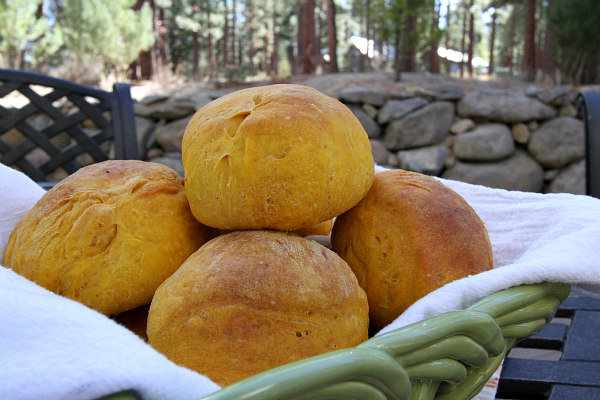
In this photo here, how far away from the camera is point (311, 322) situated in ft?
1.76

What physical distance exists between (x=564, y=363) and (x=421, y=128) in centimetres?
482

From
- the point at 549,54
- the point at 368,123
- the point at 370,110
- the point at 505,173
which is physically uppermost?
the point at 549,54

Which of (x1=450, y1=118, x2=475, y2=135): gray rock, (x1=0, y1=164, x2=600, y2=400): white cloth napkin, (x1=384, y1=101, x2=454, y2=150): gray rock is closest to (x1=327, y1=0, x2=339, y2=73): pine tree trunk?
(x1=384, y1=101, x2=454, y2=150): gray rock

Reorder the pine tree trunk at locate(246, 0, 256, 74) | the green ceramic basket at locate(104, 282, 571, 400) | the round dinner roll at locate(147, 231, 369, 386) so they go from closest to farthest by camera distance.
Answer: the green ceramic basket at locate(104, 282, 571, 400) < the round dinner roll at locate(147, 231, 369, 386) < the pine tree trunk at locate(246, 0, 256, 74)

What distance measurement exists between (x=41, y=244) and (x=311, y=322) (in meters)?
0.37

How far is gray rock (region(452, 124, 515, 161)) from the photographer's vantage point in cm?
537

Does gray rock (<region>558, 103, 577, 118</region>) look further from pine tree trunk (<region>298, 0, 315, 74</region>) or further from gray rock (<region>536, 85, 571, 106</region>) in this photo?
pine tree trunk (<region>298, 0, 315, 74</region>)

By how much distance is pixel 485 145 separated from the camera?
536cm

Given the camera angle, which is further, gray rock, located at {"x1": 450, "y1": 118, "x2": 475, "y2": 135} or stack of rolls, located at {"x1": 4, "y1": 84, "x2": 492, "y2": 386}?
gray rock, located at {"x1": 450, "y1": 118, "x2": 475, "y2": 135}

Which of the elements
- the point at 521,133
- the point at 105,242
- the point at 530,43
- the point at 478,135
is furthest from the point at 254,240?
the point at 530,43

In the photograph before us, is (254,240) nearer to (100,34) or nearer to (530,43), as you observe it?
(530,43)

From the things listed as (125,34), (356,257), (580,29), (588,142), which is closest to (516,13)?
(580,29)

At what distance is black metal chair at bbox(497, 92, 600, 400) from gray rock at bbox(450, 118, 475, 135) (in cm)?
460

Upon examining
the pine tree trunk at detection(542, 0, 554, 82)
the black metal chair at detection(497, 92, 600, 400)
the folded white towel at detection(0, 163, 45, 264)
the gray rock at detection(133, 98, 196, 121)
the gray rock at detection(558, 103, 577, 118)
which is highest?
the pine tree trunk at detection(542, 0, 554, 82)
